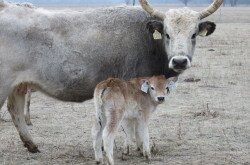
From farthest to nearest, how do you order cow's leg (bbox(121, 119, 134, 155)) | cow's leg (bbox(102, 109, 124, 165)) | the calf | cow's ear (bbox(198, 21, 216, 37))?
cow's ear (bbox(198, 21, 216, 37)) → cow's leg (bbox(121, 119, 134, 155)) → the calf → cow's leg (bbox(102, 109, 124, 165))

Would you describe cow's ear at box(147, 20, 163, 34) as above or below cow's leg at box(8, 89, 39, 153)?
above

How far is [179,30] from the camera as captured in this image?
898 centimetres

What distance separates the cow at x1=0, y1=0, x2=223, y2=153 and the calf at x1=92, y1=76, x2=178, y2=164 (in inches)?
16.6

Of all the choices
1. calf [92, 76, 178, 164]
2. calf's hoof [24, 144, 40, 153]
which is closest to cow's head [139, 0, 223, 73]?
calf [92, 76, 178, 164]

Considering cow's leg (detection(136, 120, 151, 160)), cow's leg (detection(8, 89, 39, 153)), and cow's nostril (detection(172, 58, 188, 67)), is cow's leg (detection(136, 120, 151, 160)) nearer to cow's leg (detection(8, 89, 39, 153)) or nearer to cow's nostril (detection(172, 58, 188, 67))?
cow's nostril (detection(172, 58, 188, 67))

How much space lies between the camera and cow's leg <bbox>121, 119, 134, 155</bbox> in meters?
9.02

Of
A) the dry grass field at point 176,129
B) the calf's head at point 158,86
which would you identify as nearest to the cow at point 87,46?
the calf's head at point 158,86

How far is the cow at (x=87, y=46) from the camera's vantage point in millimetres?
8820

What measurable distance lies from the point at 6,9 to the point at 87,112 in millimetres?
4291

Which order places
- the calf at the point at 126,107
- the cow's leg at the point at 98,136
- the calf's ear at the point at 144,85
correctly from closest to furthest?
the calf at the point at 126,107, the cow's leg at the point at 98,136, the calf's ear at the point at 144,85

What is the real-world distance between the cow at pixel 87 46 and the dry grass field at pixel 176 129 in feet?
3.61

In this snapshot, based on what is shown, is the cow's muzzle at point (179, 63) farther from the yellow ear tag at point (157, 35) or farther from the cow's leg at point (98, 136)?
the cow's leg at point (98, 136)

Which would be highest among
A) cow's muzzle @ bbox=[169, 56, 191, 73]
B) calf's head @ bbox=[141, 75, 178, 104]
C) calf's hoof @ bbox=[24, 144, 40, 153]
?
cow's muzzle @ bbox=[169, 56, 191, 73]

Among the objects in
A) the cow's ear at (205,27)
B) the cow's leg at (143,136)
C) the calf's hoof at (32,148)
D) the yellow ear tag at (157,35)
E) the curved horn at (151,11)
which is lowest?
the calf's hoof at (32,148)
